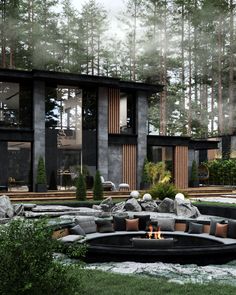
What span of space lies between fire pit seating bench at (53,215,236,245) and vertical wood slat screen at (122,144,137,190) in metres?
11.6

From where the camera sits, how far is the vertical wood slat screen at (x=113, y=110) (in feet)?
92.9

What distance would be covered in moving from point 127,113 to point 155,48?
21.4 m

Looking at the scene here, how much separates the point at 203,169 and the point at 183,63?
18.2 metres

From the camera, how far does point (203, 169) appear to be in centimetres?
3559

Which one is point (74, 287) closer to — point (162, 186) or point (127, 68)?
point (162, 186)

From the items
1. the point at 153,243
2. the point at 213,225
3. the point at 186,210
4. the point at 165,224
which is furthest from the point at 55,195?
the point at 153,243

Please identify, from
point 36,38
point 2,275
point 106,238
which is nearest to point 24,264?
point 2,275

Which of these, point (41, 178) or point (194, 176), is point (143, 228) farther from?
point (194, 176)

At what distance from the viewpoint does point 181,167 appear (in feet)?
99.9

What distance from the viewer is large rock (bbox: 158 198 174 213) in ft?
63.5

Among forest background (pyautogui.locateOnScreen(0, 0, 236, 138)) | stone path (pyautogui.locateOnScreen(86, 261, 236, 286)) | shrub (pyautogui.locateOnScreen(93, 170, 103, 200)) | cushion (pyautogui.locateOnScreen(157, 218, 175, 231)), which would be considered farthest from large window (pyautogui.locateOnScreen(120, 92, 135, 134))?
stone path (pyautogui.locateOnScreen(86, 261, 236, 286))

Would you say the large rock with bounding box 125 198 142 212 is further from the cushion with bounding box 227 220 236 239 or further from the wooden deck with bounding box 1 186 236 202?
the cushion with bounding box 227 220 236 239

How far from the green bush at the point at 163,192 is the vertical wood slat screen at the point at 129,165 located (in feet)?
23.3

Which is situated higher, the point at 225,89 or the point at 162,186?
the point at 225,89
